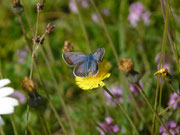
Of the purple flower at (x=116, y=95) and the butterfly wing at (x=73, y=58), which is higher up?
the butterfly wing at (x=73, y=58)

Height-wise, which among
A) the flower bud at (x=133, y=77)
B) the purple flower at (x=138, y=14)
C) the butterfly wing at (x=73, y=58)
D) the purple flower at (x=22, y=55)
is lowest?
the flower bud at (x=133, y=77)

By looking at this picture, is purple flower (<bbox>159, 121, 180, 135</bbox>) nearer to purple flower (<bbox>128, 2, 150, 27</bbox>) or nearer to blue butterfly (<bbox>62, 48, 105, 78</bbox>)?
blue butterfly (<bbox>62, 48, 105, 78</bbox>)

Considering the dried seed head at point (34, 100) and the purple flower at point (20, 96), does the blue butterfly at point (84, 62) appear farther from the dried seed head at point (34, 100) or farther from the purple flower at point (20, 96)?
the purple flower at point (20, 96)

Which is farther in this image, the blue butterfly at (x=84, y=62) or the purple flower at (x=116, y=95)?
the purple flower at (x=116, y=95)

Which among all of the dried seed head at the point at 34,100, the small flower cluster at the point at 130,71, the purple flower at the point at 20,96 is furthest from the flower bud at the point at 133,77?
the purple flower at the point at 20,96

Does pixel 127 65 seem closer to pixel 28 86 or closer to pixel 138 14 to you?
pixel 28 86

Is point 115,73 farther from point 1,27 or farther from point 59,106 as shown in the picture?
point 1,27

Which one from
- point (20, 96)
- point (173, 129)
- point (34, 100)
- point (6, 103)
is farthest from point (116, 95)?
point (6, 103)

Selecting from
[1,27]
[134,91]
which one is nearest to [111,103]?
[134,91]
